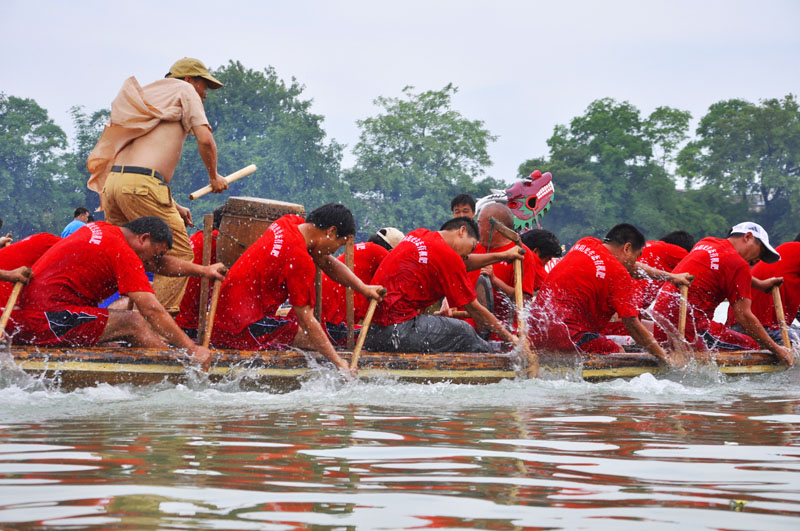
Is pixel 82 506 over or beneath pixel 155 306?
beneath

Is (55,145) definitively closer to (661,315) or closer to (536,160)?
(536,160)

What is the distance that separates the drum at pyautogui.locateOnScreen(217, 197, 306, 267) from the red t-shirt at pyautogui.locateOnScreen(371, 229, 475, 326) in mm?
849

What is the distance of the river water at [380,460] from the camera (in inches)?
119

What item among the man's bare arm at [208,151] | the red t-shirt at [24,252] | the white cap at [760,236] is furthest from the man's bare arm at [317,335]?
the white cap at [760,236]

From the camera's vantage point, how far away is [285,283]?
6.95 m

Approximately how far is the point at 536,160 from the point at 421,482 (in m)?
52.2

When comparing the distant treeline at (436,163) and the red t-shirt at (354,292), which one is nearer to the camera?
the red t-shirt at (354,292)

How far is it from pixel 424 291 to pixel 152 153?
2.24m

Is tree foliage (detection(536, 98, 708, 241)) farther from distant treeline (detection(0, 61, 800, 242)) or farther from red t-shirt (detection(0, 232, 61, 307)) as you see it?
red t-shirt (detection(0, 232, 61, 307))

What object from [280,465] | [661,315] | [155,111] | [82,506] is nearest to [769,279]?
[661,315]

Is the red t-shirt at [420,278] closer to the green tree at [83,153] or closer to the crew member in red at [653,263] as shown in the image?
the crew member in red at [653,263]

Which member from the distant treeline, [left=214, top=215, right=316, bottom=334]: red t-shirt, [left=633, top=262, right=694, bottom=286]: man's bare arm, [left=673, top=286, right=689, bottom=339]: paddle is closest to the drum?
[left=214, top=215, right=316, bottom=334]: red t-shirt

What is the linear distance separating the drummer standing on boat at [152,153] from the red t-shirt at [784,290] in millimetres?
5334

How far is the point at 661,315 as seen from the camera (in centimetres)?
894
